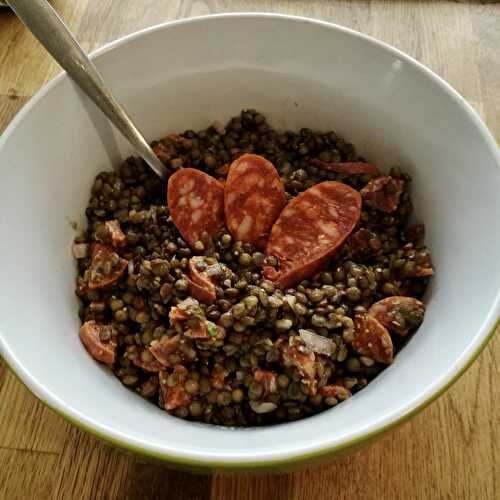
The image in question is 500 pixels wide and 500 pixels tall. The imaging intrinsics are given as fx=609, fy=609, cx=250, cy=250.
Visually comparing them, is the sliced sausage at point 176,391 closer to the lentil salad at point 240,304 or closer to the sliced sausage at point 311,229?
the lentil salad at point 240,304

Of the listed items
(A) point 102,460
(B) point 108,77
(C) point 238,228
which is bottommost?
(A) point 102,460

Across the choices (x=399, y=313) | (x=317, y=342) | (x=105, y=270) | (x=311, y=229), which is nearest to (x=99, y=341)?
(x=105, y=270)

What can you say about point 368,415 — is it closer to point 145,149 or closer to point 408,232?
point 408,232

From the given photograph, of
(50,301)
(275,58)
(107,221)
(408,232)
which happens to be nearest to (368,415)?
(408,232)

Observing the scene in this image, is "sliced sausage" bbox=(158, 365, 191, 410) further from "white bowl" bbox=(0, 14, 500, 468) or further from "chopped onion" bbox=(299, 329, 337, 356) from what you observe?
"chopped onion" bbox=(299, 329, 337, 356)

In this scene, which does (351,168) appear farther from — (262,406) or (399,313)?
(262,406)

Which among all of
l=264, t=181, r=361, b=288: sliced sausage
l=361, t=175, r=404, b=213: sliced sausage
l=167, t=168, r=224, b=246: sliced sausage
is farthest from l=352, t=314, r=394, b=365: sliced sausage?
l=167, t=168, r=224, b=246: sliced sausage
